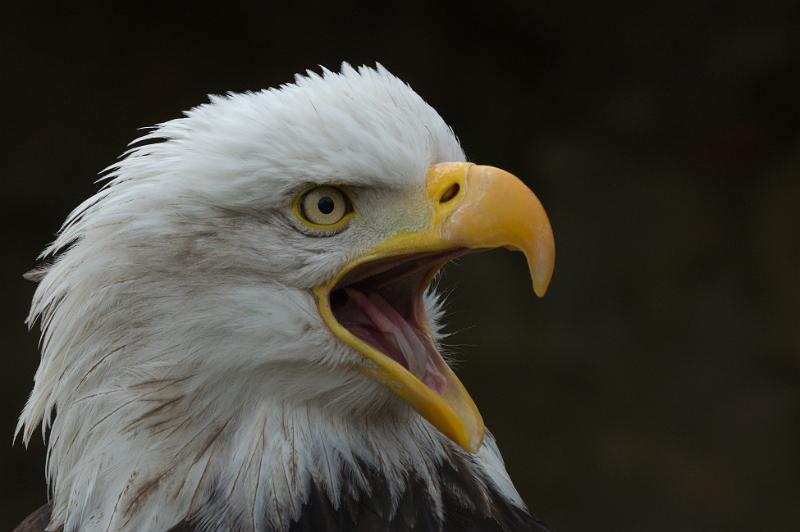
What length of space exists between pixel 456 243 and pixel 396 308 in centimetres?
38

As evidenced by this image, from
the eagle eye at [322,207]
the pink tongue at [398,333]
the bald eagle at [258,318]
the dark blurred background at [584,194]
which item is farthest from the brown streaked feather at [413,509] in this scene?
the dark blurred background at [584,194]

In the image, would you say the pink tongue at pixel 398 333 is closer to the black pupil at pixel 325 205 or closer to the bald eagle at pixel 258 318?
the bald eagle at pixel 258 318

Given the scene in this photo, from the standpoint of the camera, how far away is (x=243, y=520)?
2.35 metres

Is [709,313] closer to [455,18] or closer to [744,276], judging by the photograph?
[744,276]

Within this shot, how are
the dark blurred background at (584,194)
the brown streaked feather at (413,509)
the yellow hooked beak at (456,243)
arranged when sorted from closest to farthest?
the yellow hooked beak at (456,243) < the brown streaked feather at (413,509) < the dark blurred background at (584,194)

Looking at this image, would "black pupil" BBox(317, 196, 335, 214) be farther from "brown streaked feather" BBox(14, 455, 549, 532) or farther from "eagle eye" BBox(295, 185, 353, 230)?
"brown streaked feather" BBox(14, 455, 549, 532)

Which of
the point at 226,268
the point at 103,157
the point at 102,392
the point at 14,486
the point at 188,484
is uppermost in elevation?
the point at 103,157

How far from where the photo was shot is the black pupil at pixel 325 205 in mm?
2316

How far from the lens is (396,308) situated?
2.60 metres

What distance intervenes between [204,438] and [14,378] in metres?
4.76

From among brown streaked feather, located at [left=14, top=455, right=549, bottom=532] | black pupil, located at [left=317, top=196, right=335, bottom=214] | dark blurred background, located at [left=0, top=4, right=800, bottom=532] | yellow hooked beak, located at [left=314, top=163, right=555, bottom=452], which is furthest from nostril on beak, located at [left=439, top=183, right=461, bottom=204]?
dark blurred background, located at [left=0, top=4, right=800, bottom=532]

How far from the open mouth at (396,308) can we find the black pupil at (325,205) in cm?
12

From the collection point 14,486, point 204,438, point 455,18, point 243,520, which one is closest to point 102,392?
point 204,438

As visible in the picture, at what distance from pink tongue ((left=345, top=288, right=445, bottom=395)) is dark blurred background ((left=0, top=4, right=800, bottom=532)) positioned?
12.7ft
